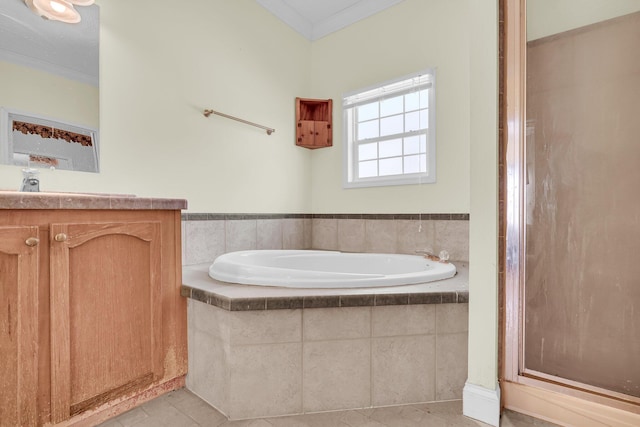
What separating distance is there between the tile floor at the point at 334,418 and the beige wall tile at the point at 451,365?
0.16ft

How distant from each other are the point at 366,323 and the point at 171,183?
153 centimetres

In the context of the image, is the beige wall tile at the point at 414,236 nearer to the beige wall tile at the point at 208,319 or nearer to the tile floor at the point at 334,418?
the tile floor at the point at 334,418

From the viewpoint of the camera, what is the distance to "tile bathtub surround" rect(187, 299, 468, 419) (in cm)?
132

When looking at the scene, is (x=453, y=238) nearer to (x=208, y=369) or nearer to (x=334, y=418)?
(x=334, y=418)

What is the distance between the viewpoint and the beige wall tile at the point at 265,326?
1.31 m

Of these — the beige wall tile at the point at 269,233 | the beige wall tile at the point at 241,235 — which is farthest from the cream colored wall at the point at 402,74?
the beige wall tile at the point at 241,235

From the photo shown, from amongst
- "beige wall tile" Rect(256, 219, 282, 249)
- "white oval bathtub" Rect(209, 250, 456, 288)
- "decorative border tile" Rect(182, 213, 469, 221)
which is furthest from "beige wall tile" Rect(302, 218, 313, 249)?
"white oval bathtub" Rect(209, 250, 456, 288)

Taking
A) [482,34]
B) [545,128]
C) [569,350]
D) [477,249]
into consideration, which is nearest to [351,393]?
[477,249]

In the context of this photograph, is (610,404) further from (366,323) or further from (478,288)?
(366,323)

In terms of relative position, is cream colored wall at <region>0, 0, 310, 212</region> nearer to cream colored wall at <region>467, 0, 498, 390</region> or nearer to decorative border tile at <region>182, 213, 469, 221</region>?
decorative border tile at <region>182, 213, 469, 221</region>

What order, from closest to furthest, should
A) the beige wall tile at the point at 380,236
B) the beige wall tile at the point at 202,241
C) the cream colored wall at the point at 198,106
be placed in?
1. the cream colored wall at the point at 198,106
2. the beige wall tile at the point at 202,241
3. the beige wall tile at the point at 380,236

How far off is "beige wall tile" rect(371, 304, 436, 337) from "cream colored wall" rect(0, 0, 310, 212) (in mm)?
1481

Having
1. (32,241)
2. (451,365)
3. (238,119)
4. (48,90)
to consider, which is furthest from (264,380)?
(238,119)

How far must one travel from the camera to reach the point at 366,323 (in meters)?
1.36
